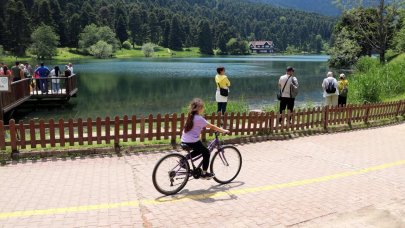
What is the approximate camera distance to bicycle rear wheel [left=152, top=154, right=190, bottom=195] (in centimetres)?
692

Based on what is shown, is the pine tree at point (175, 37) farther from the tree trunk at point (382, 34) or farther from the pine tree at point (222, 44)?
the tree trunk at point (382, 34)

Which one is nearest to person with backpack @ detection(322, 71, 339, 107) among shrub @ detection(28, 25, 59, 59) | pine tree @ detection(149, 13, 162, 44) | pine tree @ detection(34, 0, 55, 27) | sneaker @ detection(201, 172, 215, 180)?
sneaker @ detection(201, 172, 215, 180)

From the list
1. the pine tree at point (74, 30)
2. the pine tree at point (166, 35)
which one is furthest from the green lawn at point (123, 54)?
the pine tree at point (166, 35)

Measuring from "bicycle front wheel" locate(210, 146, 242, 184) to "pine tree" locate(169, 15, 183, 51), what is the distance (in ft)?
541

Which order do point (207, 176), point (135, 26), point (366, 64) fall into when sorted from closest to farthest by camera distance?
point (207, 176), point (366, 64), point (135, 26)

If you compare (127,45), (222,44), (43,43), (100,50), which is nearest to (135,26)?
(127,45)

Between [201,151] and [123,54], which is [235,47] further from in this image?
[201,151]

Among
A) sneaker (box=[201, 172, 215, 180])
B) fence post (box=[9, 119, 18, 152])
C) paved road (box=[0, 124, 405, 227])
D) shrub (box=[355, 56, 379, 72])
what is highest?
shrub (box=[355, 56, 379, 72])

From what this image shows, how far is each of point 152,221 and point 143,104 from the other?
22678 mm

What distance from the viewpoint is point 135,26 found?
558 feet

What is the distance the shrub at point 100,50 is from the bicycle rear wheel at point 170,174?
390 feet

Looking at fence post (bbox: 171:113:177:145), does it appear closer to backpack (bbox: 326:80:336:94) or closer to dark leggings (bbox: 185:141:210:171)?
dark leggings (bbox: 185:141:210:171)

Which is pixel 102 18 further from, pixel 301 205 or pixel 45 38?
pixel 301 205

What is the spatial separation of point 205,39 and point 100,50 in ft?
239
